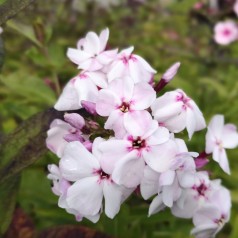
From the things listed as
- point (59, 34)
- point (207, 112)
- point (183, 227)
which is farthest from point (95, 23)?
point (183, 227)

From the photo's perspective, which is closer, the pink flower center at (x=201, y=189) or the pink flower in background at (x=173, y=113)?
the pink flower in background at (x=173, y=113)

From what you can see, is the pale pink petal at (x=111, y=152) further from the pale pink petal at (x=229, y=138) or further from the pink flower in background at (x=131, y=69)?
the pale pink petal at (x=229, y=138)

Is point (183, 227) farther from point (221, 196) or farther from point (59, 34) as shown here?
point (59, 34)

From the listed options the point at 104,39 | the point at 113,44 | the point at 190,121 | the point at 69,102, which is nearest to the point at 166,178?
the point at 190,121

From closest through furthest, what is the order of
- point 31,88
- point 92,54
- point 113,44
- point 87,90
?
point 87,90
point 92,54
point 31,88
point 113,44

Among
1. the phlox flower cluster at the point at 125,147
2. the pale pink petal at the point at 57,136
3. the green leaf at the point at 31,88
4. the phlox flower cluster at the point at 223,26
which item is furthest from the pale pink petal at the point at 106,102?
the phlox flower cluster at the point at 223,26

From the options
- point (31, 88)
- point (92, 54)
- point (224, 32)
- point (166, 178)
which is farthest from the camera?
point (224, 32)

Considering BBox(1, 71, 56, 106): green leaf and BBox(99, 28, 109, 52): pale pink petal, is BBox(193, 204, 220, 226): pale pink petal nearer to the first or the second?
BBox(99, 28, 109, 52): pale pink petal

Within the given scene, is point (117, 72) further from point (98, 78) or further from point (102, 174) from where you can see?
point (102, 174)
